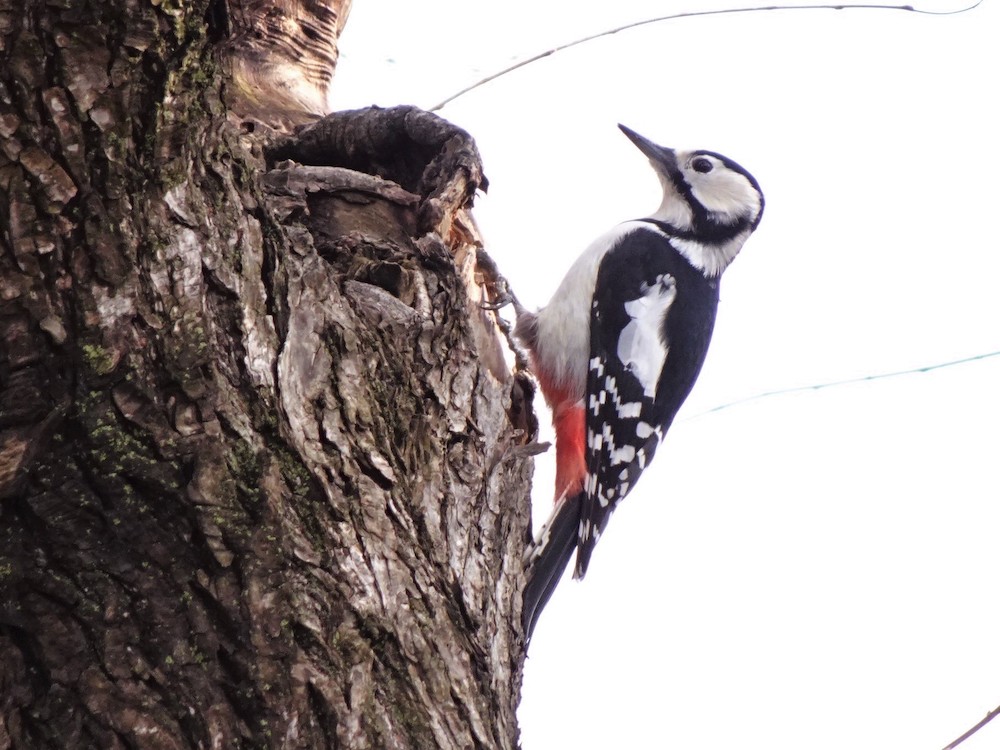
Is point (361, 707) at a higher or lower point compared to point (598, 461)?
lower

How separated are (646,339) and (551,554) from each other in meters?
1.09

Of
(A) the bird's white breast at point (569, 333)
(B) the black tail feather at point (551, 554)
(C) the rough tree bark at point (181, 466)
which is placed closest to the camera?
Answer: (C) the rough tree bark at point (181, 466)

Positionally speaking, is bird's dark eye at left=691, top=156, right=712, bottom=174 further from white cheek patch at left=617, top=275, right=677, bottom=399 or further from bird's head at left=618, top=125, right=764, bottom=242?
white cheek patch at left=617, top=275, right=677, bottom=399

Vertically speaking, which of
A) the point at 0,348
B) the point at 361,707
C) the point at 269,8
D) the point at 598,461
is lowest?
the point at 361,707

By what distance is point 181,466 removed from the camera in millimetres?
1552

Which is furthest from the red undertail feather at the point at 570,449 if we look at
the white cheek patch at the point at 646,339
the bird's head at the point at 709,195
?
the bird's head at the point at 709,195

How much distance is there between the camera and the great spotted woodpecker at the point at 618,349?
373 cm

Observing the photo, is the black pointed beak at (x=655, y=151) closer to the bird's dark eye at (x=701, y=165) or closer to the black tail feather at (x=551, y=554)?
the bird's dark eye at (x=701, y=165)

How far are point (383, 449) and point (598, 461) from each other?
1.92 m

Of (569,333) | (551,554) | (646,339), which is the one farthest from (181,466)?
(646,339)

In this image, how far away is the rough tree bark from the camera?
1459 mm

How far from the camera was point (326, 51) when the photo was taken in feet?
11.1

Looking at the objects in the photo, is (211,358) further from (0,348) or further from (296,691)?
(296,691)

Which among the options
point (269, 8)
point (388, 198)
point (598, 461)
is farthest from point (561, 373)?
point (269, 8)
